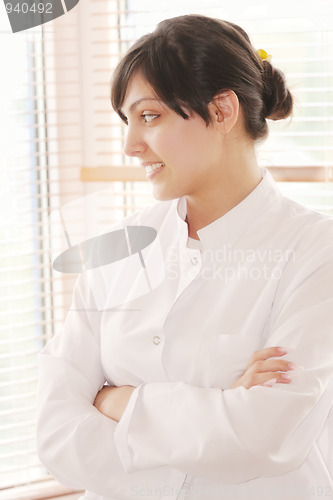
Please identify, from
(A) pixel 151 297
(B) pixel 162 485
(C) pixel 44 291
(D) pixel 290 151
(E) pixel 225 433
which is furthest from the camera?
(C) pixel 44 291

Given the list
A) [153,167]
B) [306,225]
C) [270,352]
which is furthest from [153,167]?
[270,352]

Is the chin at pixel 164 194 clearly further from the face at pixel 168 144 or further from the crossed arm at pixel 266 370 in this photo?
the crossed arm at pixel 266 370

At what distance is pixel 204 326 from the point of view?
4.53 ft

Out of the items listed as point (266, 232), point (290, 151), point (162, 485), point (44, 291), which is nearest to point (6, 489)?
point (44, 291)

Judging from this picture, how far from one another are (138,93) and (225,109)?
19 cm

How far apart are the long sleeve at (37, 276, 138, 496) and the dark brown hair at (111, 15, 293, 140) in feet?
1.67

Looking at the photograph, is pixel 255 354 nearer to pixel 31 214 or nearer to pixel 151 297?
pixel 151 297

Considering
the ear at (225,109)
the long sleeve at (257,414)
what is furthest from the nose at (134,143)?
the long sleeve at (257,414)

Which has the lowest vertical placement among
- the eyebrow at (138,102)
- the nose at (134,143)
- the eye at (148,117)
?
the nose at (134,143)

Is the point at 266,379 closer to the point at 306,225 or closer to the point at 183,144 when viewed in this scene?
the point at 306,225

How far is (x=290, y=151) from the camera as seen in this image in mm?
1922

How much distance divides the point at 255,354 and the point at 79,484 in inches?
19.5

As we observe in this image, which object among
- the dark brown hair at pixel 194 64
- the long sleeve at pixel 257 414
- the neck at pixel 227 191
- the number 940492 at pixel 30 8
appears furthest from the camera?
the number 940492 at pixel 30 8

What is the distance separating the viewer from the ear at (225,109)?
1.38 meters
